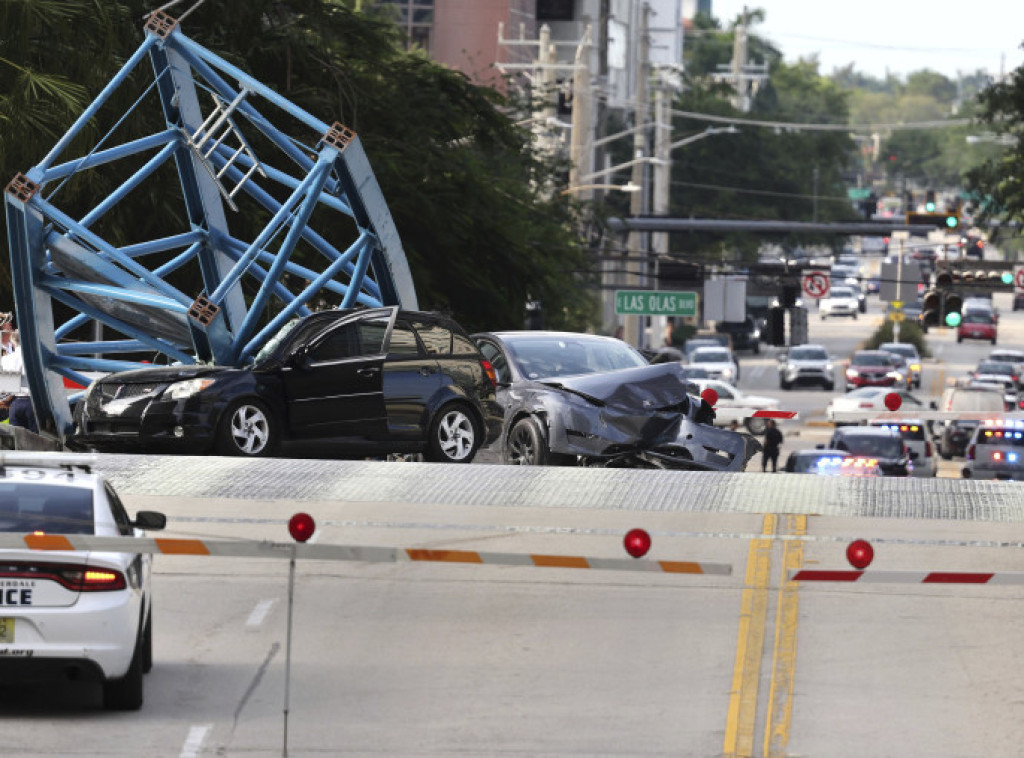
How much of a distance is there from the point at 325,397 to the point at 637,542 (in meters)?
9.18

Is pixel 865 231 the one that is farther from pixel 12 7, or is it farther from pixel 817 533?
pixel 817 533

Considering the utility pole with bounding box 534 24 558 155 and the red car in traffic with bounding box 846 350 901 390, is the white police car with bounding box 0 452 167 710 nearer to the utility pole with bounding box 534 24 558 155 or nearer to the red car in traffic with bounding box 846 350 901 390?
the utility pole with bounding box 534 24 558 155

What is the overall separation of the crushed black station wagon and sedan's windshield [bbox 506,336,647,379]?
1166mm

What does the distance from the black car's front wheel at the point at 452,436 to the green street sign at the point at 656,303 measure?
37807 millimetres

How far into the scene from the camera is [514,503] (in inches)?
691

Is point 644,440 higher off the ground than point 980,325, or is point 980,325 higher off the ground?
point 644,440

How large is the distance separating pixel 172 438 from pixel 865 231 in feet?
140

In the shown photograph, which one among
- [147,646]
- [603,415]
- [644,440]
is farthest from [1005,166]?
[147,646]

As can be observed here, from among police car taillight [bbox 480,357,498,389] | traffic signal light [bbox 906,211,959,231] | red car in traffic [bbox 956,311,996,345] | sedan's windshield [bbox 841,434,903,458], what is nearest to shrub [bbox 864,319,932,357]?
red car in traffic [bbox 956,311,996,345]

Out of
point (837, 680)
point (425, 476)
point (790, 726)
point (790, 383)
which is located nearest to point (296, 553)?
point (790, 726)

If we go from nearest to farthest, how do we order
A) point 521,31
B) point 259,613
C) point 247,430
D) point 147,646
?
1. point 147,646
2. point 259,613
3. point 247,430
4. point 521,31

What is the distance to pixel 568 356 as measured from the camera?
22.2 metres

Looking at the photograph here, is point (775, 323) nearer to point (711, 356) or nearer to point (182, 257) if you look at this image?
point (711, 356)

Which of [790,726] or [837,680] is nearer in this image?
[790,726]
